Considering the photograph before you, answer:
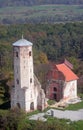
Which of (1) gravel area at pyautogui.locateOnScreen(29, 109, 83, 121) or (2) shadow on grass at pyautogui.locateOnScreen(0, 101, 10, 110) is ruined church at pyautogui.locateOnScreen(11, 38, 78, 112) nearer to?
(2) shadow on grass at pyautogui.locateOnScreen(0, 101, 10, 110)

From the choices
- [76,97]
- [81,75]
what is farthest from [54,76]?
[81,75]

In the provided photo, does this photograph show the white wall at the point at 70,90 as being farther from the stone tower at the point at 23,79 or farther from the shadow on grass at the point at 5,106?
the shadow on grass at the point at 5,106

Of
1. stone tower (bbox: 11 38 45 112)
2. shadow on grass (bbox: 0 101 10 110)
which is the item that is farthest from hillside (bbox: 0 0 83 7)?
stone tower (bbox: 11 38 45 112)

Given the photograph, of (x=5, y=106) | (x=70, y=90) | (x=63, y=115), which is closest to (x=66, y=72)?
(x=70, y=90)

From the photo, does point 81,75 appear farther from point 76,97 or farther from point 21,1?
point 21,1

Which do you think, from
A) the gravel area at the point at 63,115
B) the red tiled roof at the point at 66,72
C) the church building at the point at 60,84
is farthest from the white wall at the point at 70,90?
the gravel area at the point at 63,115

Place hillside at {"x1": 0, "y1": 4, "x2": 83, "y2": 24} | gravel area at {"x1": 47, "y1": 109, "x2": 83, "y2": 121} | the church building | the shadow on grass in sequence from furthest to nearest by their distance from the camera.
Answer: hillside at {"x1": 0, "y1": 4, "x2": 83, "y2": 24}, the church building, the shadow on grass, gravel area at {"x1": 47, "y1": 109, "x2": 83, "y2": 121}

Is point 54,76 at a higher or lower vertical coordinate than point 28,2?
higher

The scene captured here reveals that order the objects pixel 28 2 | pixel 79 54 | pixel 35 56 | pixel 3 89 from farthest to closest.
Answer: pixel 28 2 < pixel 79 54 < pixel 35 56 < pixel 3 89

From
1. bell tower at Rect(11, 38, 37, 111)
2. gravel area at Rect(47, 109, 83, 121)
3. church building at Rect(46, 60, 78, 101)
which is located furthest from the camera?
church building at Rect(46, 60, 78, 101)
